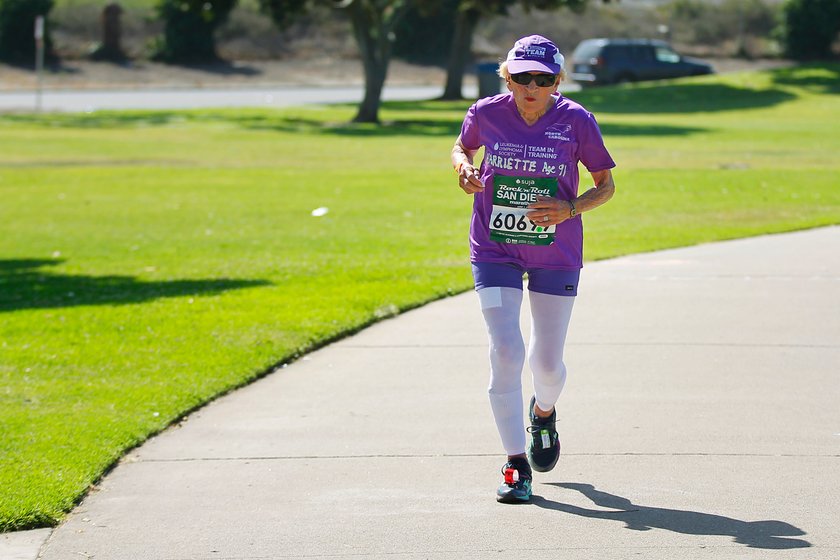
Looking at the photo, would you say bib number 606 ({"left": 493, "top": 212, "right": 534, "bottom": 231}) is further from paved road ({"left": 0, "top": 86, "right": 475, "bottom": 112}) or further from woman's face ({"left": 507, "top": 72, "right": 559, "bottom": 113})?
paved road ({"left": 0, "top": 86, "right": 475, "bottom": 112})

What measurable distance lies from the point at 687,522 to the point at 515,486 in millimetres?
711

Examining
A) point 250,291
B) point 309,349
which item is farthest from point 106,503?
point 250,291

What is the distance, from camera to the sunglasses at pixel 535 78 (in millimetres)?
5605

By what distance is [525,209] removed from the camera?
5.66m

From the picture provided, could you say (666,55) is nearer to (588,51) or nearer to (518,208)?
(588,51)

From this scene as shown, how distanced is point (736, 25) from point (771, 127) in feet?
122

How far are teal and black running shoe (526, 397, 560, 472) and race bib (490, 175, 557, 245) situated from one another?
0.85m

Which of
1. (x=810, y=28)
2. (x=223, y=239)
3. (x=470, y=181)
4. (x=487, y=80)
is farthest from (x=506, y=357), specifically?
(x=810, y=28)

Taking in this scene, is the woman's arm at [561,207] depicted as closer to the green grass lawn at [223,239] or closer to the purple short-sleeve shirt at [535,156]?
the purple short-sleeve shirt at [535,156]

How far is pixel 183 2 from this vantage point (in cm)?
4059

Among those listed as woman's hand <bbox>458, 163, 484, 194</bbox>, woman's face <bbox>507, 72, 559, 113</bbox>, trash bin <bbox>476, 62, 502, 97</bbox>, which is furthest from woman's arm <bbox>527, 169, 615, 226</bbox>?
trash bin <bbox>476, 62, 502, 97</bbox>

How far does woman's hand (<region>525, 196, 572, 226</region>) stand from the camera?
18.3 feet

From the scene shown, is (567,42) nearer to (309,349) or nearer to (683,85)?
(683,85)

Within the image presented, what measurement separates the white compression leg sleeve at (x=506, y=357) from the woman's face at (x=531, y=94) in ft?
2.52
